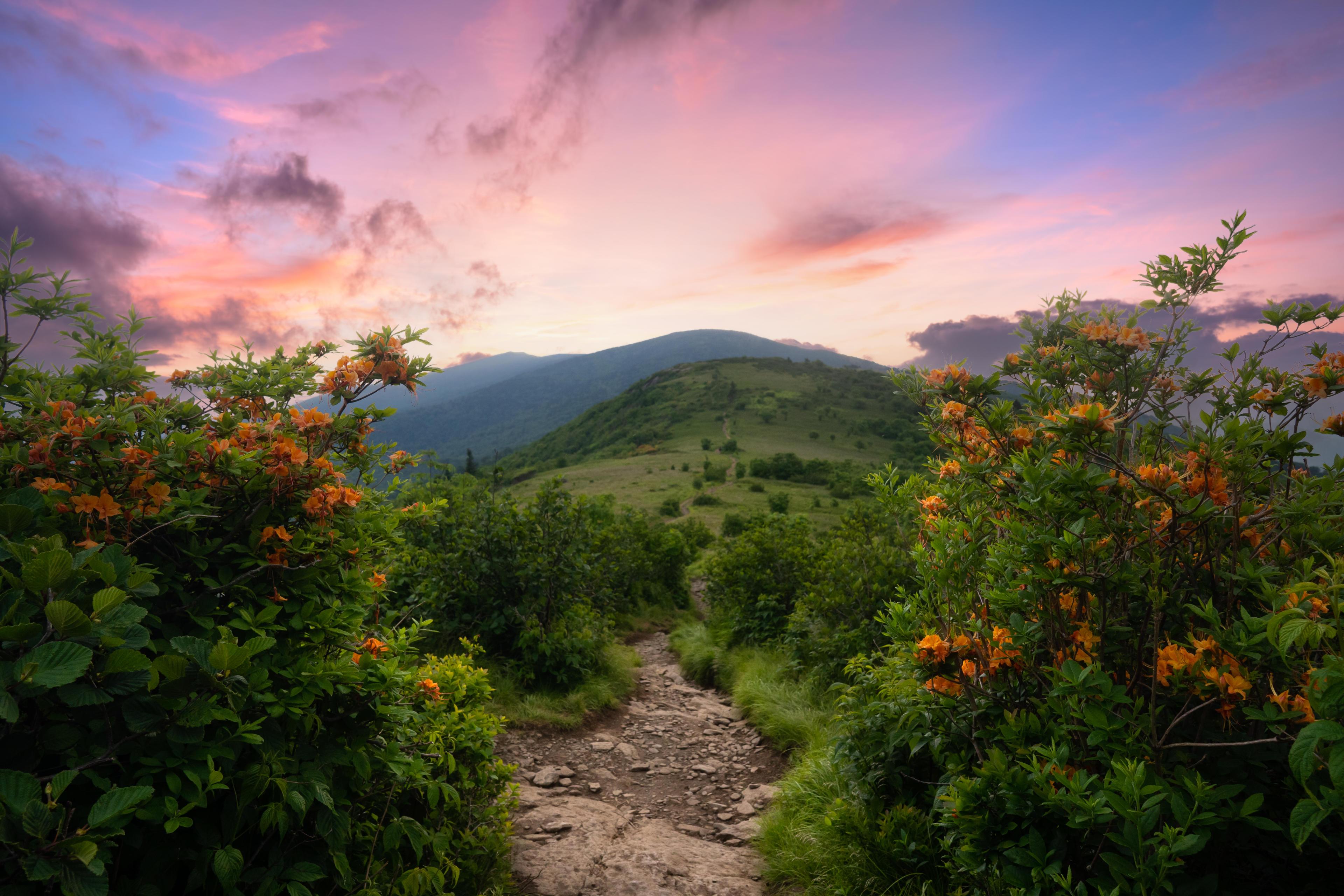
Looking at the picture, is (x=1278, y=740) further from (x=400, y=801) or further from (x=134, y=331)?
(x=134, y=331)

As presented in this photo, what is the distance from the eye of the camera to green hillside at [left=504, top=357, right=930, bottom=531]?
148ft

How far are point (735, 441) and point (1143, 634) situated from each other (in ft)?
248

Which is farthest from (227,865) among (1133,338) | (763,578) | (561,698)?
(763,578)

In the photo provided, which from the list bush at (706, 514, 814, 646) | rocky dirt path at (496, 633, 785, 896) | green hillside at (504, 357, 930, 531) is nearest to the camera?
rocky dirt path at (496, 633, 785, 896)

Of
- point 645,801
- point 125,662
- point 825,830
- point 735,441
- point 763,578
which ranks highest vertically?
point 125,662

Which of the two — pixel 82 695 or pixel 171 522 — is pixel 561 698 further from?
pixel 82 695

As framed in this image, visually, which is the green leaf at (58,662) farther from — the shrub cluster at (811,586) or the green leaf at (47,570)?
the shrub cluster at (811,586)

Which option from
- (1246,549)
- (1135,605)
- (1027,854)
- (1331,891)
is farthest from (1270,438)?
(1027,854)

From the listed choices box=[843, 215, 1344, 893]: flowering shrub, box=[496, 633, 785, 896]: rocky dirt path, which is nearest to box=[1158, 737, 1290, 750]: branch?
box=[843, 215, 1344, 893]: flowering shrub

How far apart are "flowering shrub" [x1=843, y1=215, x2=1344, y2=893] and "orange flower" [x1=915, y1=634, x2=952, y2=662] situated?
2cm

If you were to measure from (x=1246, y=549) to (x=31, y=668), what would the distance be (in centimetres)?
418

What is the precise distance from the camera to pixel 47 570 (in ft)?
5.50

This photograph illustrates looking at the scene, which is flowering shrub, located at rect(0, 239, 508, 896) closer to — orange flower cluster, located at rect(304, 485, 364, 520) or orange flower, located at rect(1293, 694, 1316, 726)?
orange flower cluster, located at rect(304, 485, 364, 520)

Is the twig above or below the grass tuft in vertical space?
above
